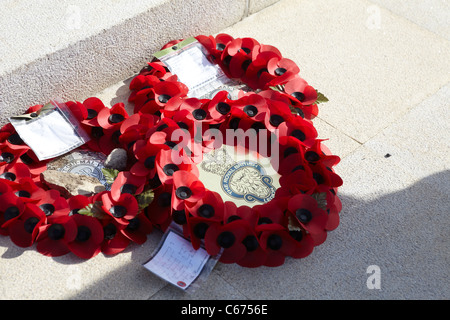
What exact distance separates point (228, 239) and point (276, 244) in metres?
0.25

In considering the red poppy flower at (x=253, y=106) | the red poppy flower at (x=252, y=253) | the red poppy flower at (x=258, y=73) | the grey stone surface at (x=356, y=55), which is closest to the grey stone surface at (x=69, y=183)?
the red poppy flower at (x=252, y=253)

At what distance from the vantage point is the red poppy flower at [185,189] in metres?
2.79

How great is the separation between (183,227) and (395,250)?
3.86 feet

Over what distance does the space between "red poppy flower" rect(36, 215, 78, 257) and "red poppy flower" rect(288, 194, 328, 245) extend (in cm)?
112

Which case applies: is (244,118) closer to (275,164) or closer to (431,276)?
(275,164)

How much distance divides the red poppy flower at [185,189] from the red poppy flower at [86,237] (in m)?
0.41

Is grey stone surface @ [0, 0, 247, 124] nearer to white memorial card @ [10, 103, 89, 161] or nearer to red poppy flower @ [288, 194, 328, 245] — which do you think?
white memorial card @ [10, 103, 89, 161]

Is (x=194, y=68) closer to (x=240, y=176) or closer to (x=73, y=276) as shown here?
(x=240, y=176)

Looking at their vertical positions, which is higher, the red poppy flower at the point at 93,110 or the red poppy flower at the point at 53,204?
the red poppy flower at the point at 93,110

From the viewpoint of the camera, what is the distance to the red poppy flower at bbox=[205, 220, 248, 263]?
274 cm

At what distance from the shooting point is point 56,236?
2701 mm

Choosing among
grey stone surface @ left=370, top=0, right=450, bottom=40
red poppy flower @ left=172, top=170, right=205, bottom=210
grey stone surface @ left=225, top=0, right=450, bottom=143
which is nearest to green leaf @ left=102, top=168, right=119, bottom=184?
red poppy flower @ left=172, top=170, right=205, bottom=210

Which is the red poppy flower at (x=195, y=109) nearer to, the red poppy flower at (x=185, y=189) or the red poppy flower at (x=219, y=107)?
the red poppy flower at (x=219, y=107)

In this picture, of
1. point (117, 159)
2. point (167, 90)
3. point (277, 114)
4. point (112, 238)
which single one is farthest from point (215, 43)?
point (112, 238)
